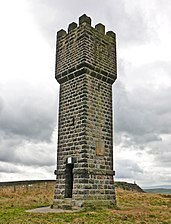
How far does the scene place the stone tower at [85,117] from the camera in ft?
45.2

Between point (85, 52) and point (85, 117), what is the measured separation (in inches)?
139

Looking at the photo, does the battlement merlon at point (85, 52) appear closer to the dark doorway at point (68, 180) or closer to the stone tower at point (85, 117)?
the stone tower at point (85, 117)

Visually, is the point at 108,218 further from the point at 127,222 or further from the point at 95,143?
the point at 95,143

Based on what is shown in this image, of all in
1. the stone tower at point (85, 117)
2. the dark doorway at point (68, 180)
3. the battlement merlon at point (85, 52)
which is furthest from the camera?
the battlement merlon at point (85, 52)

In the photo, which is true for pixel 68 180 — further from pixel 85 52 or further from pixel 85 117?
pixel 85 52

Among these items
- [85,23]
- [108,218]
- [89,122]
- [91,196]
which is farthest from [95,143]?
[85,23]

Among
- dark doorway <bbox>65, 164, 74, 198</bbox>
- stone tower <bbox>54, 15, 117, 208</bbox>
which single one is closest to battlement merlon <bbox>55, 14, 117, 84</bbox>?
stone tower <bbox>54, 15, 117, 208</bbox>

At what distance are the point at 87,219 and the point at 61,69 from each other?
9022 mm

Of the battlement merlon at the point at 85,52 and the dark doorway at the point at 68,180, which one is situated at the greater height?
the battlement merlon at the point at 85,52

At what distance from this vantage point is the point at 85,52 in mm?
15070

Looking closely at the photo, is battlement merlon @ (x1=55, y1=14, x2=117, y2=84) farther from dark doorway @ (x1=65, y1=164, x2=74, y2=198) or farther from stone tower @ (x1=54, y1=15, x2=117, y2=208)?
dark doorway @ (x1=65, y1=164, x2=74, y2=198)

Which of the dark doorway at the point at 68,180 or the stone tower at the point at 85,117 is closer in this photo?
the stone tower at the point at 85,117

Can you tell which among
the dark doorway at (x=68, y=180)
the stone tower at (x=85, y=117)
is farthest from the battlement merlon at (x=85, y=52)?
the dark doorway at (x=68, y=180)

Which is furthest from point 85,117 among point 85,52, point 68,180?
point 85,52
